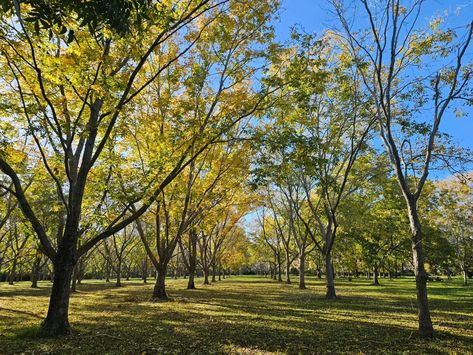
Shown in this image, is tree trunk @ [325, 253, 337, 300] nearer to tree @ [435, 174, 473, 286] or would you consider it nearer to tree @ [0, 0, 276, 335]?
tree @ [0, 0, 276, 335]

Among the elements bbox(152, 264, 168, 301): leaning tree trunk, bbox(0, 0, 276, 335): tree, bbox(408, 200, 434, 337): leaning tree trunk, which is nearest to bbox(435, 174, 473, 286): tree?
bbox(408, 200, 434, 337): leaning tree trunk

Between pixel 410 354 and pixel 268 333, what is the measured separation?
147 inches

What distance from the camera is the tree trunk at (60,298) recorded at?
28.8 ft

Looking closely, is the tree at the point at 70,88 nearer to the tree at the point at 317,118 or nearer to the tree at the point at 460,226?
the tree at the point at 317,118

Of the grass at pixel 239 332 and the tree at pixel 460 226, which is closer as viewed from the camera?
the grass at pixel 239 332

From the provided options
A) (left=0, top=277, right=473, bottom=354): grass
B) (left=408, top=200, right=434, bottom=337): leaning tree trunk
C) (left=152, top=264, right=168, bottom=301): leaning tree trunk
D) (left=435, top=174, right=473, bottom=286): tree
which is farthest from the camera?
(left=435, top=174, right=473, bottom=286): tree

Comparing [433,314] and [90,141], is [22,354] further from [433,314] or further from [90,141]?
[433,314]

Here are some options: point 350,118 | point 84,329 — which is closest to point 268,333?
point 84,329

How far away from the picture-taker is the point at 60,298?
8906mm

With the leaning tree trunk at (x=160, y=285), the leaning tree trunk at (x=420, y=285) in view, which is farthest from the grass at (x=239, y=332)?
the leaning tree trunk at (x=160, y=285)

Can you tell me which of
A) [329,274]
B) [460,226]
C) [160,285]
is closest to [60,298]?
[160,285]

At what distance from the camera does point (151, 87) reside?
16781mm

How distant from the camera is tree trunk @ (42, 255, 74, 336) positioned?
8789 mm

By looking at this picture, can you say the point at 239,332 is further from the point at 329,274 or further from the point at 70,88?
the point at 329,274
